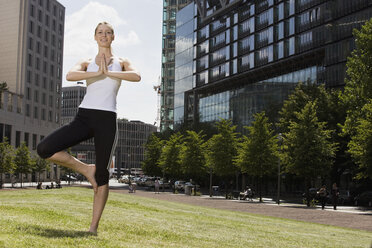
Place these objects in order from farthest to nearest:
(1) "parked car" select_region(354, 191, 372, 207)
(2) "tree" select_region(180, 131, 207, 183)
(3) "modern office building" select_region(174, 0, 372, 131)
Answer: (3) "modern office building" select_region(174, 0, 372, 131)
(2) "tree" select_region(180, 131, 207, 183)
(1) "parked car" select_region(354, 191, 372, 207)

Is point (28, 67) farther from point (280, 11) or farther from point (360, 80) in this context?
point (360, 80)

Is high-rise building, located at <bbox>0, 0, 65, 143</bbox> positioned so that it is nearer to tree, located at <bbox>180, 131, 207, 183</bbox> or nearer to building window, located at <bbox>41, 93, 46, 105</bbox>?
building window, located at <bbox>41, 93, 46, 105</bbox>

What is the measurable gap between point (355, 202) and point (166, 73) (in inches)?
3156

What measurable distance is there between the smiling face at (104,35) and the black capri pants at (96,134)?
966 millimetres

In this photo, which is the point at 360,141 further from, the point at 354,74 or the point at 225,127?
the point at 225,127

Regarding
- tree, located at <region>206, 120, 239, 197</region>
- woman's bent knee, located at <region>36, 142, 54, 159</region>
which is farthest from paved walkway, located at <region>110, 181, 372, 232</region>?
woman's bent knee, located at <region>36, 142, 54, 159</region>

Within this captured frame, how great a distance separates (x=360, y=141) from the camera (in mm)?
32094

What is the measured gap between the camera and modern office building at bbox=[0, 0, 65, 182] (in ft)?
268

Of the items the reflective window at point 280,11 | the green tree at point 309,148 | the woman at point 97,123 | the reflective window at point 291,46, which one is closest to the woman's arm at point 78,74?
the woman at point 97,123

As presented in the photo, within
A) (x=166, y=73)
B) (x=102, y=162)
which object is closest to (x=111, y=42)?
(x=102, y=162)

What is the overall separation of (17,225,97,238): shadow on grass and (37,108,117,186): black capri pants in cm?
70

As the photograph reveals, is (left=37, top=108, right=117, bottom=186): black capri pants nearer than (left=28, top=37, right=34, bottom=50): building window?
Yes

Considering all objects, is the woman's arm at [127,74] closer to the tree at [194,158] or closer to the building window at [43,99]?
the tree at [194,158]

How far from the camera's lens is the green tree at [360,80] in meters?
31.5
